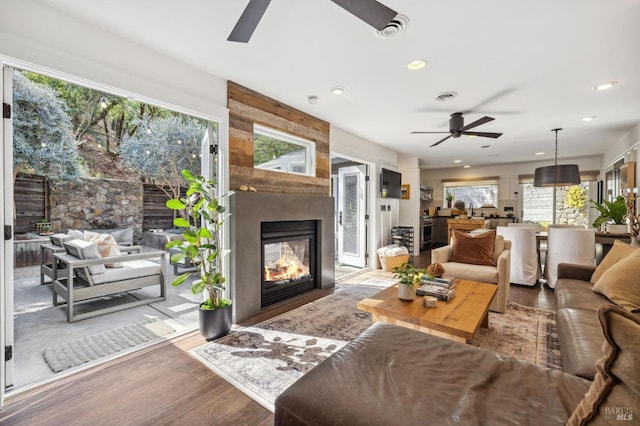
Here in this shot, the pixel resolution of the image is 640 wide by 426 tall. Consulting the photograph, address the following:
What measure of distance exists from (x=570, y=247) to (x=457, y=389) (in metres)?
4.21

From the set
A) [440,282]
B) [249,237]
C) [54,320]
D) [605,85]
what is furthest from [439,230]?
[54,320]

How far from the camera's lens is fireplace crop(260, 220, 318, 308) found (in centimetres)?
348

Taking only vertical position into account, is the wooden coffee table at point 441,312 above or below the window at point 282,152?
below

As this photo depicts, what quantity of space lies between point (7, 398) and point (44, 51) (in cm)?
222

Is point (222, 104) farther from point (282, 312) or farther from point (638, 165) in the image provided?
point (638, 165)

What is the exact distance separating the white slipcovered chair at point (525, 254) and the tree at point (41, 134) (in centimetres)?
841

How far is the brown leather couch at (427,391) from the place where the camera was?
0.89 metres

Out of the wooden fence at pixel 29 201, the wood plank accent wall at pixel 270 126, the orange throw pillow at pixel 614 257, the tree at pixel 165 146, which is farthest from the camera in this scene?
the tree at pixel 165 146

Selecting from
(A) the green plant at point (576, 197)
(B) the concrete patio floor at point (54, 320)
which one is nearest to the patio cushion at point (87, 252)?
(B) the concrete patio floor at point (54, 320)

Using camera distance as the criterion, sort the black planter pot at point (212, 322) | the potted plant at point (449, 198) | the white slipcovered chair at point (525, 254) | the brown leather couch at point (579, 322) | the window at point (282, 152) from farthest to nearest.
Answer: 1. the potted plant at point (449, 198)
2. the white slipcovered chair at point (525, 254)
3. the window at point (282, 152)
4. the black planter pot at point (212, 322)
5. the brown leather couch at point (579, 322)

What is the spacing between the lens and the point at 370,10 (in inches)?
56.3

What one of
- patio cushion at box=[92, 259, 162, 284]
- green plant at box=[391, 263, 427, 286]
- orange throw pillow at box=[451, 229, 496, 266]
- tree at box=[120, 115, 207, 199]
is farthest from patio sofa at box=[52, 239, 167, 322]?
orange throw pillow at box=[451, 229, 496, 266]

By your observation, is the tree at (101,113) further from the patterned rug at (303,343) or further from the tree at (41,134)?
the patterned rug at (303,343)

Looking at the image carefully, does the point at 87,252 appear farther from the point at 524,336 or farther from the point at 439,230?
the point at 439,230
